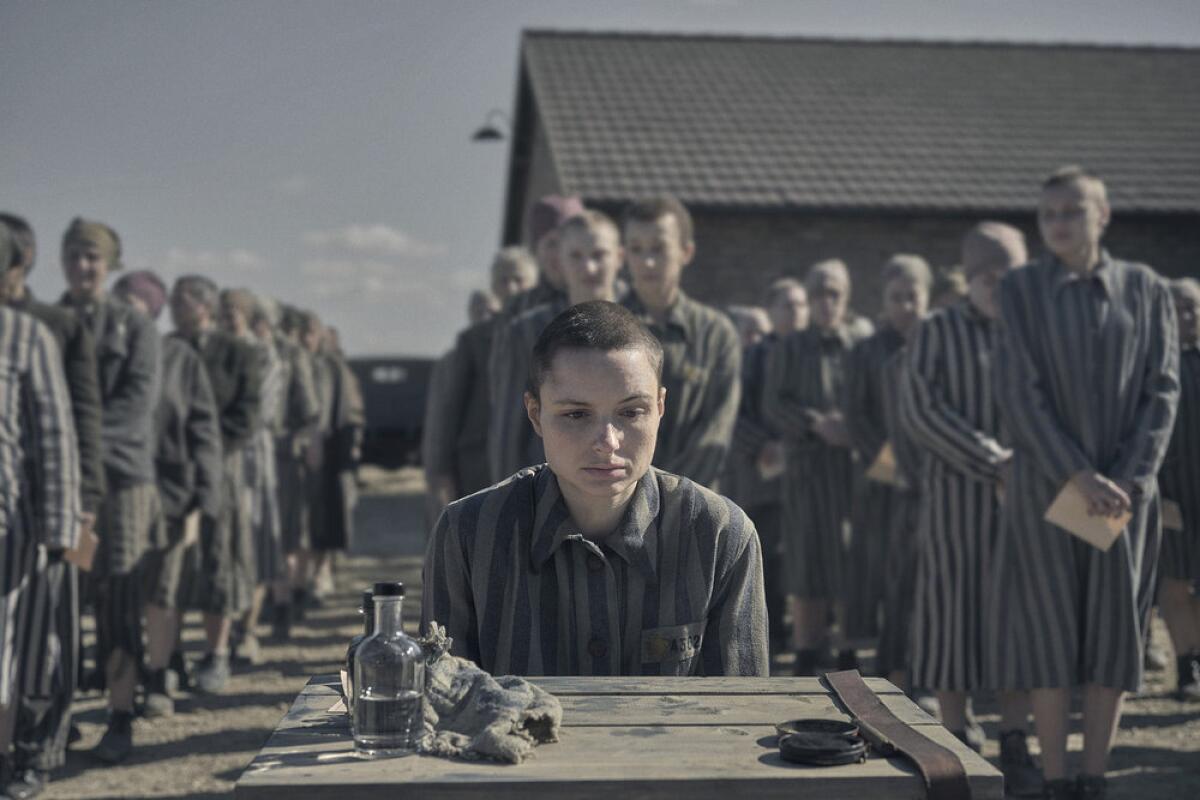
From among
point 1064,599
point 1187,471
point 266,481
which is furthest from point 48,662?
point 1187,471

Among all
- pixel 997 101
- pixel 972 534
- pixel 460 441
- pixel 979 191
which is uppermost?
pixel 997 101

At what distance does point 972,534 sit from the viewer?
217 inches

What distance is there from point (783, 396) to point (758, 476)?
0.57 meters

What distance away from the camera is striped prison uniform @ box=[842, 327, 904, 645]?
22.8 feet

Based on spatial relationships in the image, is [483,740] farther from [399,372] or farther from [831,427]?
[399,372]

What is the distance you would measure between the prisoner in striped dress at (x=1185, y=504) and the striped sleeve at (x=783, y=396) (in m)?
1.93

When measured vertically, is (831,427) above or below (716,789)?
above

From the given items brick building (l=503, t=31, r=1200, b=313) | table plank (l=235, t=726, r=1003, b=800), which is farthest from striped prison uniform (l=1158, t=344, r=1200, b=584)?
brick building (l=503, t=31, r=1200, b=313)

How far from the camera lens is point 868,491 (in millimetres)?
7223

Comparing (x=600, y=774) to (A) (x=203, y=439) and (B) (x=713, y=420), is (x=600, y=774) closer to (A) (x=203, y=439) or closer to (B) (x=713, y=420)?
(B) (x=713, y=420)

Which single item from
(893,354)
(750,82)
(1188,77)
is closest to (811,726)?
(893,354)

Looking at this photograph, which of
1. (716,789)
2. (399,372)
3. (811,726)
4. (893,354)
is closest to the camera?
(716,789)

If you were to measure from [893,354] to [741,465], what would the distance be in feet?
5.06

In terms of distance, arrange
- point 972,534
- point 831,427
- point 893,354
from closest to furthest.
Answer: point 972,534 → point 893,354 → point 831,427
